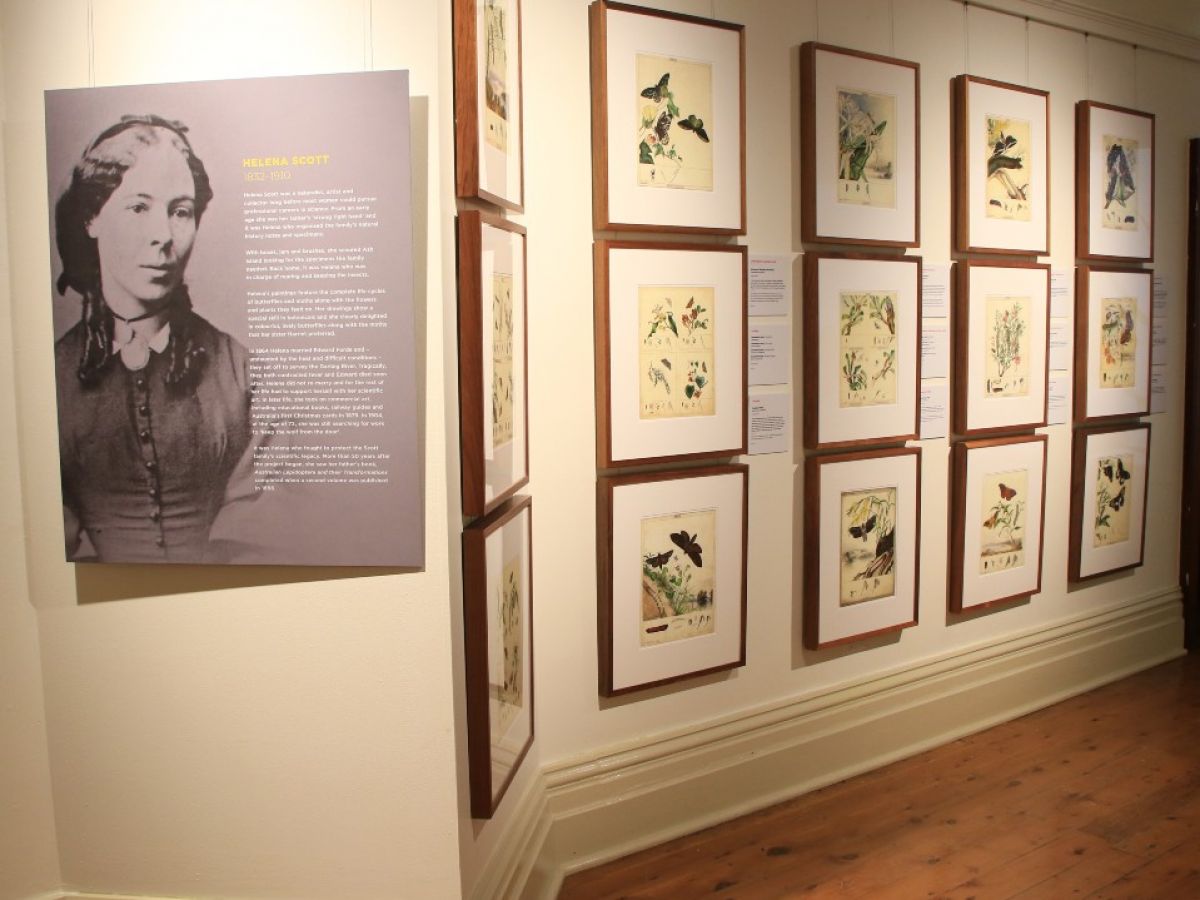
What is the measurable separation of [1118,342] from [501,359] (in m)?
3.37

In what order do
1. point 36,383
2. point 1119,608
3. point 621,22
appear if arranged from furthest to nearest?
point 1119,608 → point 621,22 → point 36,383

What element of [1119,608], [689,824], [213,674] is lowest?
[689,824]

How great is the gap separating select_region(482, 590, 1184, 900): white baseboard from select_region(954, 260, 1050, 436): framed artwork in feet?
3.14

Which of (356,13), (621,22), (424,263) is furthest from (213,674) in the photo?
(621,22)

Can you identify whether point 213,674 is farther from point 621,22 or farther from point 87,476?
point 621,22

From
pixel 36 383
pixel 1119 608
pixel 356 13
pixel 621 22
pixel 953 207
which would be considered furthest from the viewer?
pixel 1119 608

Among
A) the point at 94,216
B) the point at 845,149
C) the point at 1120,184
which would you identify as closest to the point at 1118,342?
the point at 1120,184

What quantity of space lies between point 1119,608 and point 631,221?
3328 millimetres

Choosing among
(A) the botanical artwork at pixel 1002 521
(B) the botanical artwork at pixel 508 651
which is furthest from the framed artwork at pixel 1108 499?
(B) the botanical artwork at pixel 508 651

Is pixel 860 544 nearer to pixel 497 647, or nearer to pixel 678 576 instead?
pixel 678 576

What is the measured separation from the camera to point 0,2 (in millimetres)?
2293

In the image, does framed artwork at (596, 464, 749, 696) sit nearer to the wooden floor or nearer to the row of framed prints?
the wooden floor

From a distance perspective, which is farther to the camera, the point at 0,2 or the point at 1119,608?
the point at 1119,608

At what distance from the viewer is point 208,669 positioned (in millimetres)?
2398
